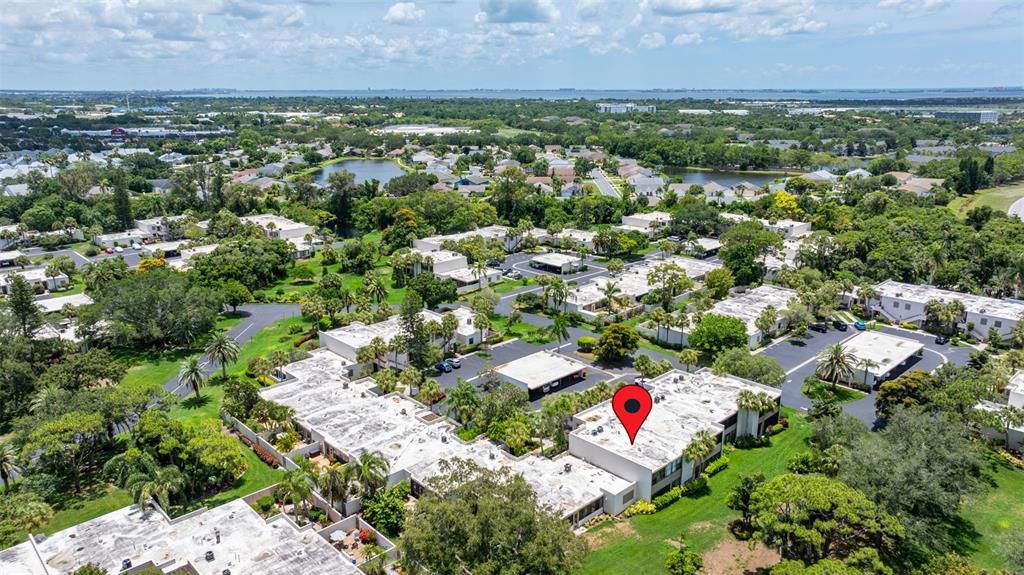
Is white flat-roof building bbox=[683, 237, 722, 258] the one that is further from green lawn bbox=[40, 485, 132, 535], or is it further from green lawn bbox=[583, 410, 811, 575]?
green lawn bbox=[40, 485, 132, 535]

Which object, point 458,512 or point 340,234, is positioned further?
point 340,234

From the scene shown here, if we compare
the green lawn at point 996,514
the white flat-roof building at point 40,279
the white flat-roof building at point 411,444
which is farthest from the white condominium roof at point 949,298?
the white flat-roof building at point 40,279

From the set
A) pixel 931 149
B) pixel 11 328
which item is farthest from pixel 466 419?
pixel 931 149

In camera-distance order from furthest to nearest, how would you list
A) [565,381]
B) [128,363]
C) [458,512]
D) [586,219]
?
[586,219]
[128,363]
[565,381]
[458,512]

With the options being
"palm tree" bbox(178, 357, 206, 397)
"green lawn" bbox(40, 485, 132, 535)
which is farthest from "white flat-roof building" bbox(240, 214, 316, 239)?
"green lawn" bbox(40, 485, 132, 535)

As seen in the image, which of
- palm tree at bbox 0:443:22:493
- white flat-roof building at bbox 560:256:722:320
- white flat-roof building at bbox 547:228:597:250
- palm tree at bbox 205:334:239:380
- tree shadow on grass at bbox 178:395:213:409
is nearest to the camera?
palm tree at bbox 0:443:22:493

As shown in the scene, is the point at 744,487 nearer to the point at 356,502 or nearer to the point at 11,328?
the point at 356,502

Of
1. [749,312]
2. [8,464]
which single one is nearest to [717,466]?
[749,312]
